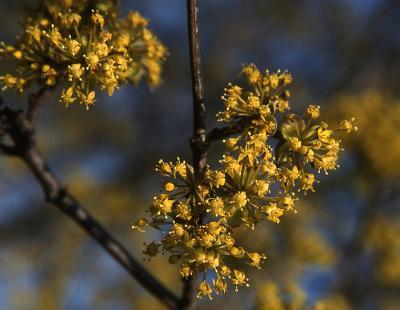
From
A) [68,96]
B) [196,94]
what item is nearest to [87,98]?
[68,96]

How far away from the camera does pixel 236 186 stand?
2346 mm

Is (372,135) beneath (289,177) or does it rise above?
beneath

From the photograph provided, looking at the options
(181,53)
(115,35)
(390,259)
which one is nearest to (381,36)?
(181,53)

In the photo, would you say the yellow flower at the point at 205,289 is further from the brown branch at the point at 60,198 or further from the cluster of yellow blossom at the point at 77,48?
the cluster of yellow blossom at the point at 77,48

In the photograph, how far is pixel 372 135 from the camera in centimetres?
524

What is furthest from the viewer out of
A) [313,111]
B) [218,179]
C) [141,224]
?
[313,111]

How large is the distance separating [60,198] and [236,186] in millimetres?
1304

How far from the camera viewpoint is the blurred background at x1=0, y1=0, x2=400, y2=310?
18.1 feet

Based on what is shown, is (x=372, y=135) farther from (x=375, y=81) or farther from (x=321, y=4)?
(x=321, y=4)

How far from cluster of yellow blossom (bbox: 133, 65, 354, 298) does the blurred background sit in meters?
1.49

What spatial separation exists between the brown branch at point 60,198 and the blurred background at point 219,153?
83cm

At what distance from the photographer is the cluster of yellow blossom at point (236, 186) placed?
7.41 ft

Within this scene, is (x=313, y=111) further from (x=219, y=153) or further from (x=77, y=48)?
(x=219, y=153)

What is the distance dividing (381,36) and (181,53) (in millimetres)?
4044
